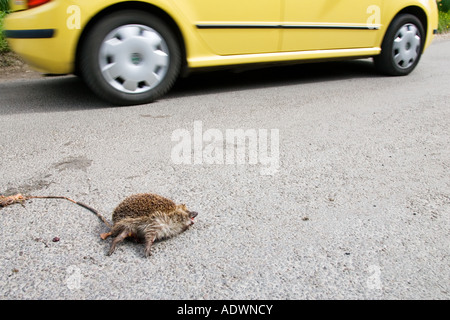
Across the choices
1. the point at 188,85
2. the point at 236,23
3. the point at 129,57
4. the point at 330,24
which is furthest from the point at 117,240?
the point at 330,24

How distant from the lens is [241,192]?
8.59ft

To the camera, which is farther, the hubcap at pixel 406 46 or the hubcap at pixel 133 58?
the hubcap at pixel 406 46

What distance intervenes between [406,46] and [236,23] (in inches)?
99.8

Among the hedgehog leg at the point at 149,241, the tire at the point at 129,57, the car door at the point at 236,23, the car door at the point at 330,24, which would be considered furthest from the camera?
the car door at the point at 330,24

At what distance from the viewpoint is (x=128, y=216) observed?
2119 millimetres

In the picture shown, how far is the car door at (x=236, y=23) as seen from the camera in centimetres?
443

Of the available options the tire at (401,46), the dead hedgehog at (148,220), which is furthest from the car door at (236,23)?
the dead hedgehog at (148,220)

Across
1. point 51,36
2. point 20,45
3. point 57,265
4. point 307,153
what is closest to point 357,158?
point 307,153

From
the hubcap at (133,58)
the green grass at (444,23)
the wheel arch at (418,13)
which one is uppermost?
the wheel arch at (418,13)

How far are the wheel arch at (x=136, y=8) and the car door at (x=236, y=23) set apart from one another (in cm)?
18

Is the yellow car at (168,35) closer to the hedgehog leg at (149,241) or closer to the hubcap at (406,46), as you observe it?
the hubcap at (406,46)

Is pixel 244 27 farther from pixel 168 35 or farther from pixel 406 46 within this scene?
pixel 406 46

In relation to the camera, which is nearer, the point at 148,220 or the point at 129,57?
the point at 148,220
